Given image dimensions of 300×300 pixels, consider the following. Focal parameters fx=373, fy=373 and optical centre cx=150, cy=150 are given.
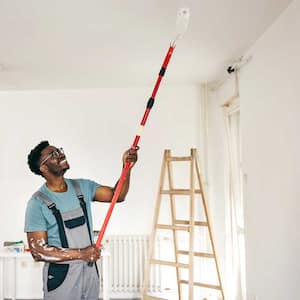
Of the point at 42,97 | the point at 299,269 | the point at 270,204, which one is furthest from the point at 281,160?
the point at 42,97

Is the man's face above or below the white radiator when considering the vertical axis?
above

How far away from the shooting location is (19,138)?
435 centimetres

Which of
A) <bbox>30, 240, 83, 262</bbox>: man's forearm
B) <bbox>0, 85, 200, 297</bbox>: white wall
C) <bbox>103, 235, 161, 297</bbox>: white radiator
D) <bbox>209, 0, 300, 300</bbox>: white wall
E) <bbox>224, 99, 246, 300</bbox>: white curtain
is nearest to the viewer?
<bbox>30, 240, 83, 262</bbox>: man's forearm

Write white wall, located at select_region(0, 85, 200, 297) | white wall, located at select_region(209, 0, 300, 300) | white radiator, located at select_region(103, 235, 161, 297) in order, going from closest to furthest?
white wall, located at select_region(209, 0, 300, 300) < white radiator, located at select_region(103, 235, 161, 297) < white wall, located at select_region(0, 85, 200, 297)

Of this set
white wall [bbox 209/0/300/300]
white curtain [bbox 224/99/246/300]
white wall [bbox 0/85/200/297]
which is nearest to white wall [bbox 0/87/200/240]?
white wall [bbox 0/85/200/297]

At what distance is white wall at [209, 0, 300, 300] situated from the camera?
2123 millimetres

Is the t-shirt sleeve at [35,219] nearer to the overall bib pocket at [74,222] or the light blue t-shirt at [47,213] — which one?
the light blue t-shirt at [47,213]

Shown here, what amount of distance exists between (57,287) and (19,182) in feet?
8.71

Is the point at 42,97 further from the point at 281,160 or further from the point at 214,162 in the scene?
the point at 281,160

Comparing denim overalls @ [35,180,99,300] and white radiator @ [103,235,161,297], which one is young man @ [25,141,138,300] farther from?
white radiator @ [103,235,161,297]

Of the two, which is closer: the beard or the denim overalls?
the denim overalls

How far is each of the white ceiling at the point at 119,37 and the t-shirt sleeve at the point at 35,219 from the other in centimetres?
114

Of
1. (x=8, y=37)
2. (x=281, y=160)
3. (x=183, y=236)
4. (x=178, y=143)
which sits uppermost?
(x=8, y=37)

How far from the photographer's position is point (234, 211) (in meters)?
3.71
